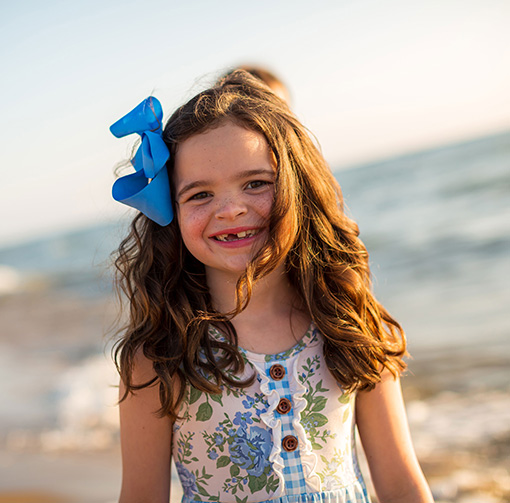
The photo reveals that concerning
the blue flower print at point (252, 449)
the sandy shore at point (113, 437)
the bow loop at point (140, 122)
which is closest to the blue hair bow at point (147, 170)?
the bow loop at point (140, 122)

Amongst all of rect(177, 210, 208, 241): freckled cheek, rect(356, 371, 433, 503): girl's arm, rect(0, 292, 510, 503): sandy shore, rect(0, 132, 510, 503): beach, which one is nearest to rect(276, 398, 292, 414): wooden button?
rect(356, 371, 433, 503): girl's arm

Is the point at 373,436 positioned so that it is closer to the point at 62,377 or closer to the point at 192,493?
the point at 192,493

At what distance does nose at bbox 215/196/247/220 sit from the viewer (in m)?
1.74

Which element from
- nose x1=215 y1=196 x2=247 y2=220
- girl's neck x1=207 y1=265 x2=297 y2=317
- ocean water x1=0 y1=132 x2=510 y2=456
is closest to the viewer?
nose x1=215 y1=196 x2=247 y2=220

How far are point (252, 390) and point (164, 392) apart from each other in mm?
276

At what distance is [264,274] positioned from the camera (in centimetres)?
183

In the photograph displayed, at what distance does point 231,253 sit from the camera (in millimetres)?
1809

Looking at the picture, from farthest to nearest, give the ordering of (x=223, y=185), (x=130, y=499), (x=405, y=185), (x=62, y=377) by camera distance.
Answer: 1. (x=405, y=185)
2. (x=62, y=377)
3. (x=130, y=499)
4. (x=223, y=185)

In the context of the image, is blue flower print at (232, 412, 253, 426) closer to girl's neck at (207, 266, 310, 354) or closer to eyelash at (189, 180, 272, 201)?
girl's neck at (207, 266, 310, 354)

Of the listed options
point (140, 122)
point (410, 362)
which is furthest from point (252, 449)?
point (410, 362)

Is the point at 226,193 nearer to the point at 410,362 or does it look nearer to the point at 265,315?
the point at 265,315

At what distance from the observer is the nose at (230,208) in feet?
5.72

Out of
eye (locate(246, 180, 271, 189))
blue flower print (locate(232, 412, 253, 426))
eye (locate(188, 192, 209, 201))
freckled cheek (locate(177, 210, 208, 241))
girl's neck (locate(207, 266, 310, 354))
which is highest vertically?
eye (locate(246, 180, 271, 189))

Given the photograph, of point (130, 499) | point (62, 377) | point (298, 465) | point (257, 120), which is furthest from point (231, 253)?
point (62, 377)
